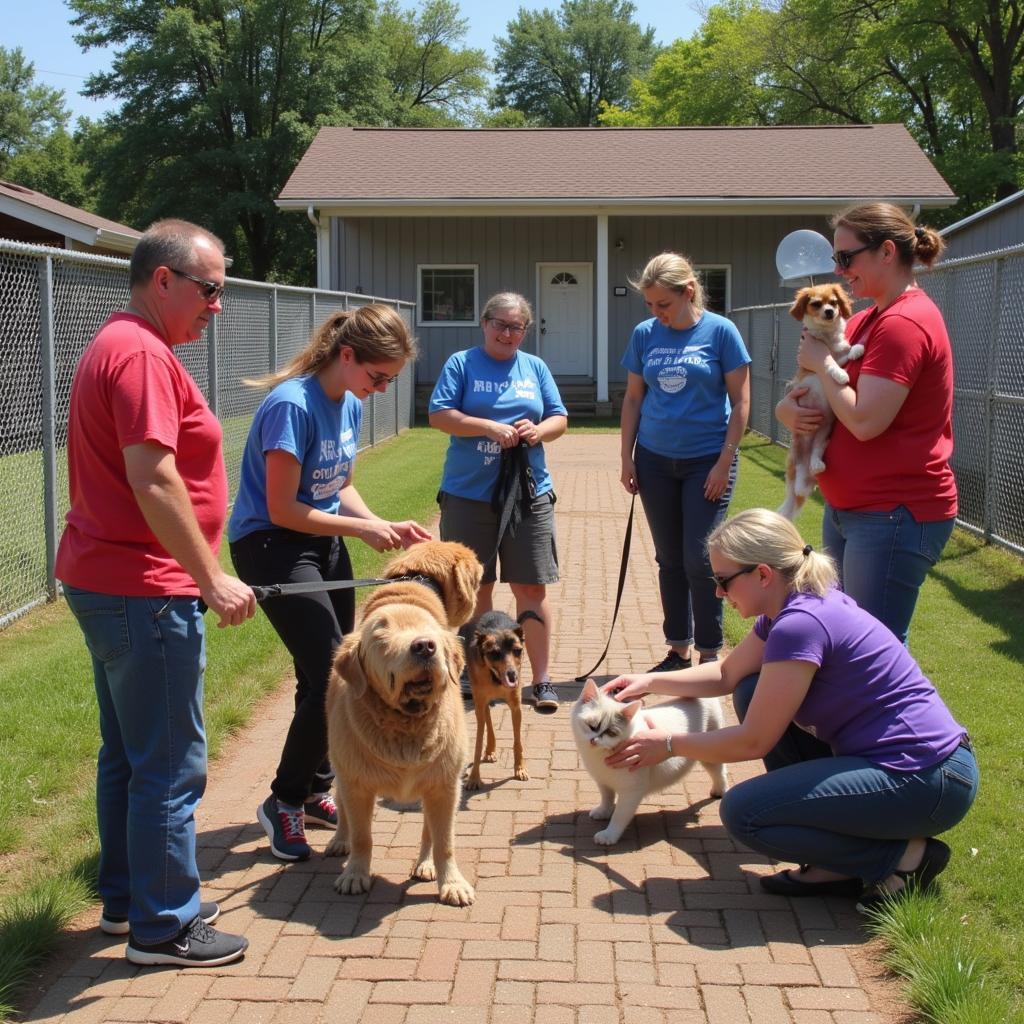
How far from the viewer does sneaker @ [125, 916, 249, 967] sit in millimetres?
3412

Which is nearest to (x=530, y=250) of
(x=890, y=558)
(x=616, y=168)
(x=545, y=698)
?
(x=616, y=168)

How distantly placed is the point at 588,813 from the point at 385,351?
2117 mm

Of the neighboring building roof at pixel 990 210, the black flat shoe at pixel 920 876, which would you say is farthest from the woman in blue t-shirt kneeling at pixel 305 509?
the neighboring building roof at pixel 990 210

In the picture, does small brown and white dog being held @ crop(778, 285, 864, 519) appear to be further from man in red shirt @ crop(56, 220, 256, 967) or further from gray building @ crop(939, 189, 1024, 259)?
gray building @ crop(939, 189, 1024, 259)

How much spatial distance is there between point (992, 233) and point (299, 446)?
54.9 ft

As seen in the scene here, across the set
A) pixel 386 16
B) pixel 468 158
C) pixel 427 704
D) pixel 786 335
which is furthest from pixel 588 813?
pixel 386 16

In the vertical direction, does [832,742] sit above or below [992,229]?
below

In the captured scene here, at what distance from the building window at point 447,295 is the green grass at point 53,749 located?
1715 cm

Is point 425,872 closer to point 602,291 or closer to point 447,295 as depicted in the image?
point 602,291

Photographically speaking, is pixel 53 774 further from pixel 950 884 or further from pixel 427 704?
pixel 950 884

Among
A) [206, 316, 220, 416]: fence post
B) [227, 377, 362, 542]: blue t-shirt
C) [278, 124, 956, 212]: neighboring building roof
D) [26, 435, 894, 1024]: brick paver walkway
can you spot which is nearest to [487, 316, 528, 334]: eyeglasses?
[227, 377, 362, 542]: blue t-shirt

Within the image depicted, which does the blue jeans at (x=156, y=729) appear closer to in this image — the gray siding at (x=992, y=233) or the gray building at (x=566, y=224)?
the gray siding at (x=992, y=233)

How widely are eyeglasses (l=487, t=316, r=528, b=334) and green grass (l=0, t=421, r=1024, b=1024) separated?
239cm

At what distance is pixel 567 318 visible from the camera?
25609 mm
